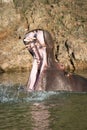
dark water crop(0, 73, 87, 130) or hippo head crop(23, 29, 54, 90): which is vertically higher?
hippo head crop(23, 29, 54, 90)

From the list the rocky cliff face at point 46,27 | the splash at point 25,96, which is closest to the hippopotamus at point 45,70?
the splash at point 25,96

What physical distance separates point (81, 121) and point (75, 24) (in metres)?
16.7

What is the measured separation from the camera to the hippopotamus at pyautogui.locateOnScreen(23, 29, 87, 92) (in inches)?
390

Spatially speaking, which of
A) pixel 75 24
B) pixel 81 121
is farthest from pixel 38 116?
pixel 75 24

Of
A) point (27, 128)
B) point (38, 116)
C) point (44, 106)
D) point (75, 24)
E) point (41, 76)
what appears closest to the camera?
point (27, 128)

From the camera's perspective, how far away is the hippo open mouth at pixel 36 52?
10109mm

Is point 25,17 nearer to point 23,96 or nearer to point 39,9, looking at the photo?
point 39,9

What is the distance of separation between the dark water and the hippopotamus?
7.1 inches

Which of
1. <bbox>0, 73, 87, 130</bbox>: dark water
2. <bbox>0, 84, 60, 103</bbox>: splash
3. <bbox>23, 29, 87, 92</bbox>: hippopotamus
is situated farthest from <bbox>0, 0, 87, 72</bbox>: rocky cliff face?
<bbox>23, 29, 87, 92</bbox>: hippopotamus

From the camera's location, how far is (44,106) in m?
8.90

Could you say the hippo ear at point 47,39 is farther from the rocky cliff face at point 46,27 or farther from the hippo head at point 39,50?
the rocky cliff face at point 46,27

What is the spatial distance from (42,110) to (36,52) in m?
2.17

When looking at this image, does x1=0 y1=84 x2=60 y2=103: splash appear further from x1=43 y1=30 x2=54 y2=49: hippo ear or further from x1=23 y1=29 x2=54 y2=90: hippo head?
x1=43 y1=30 x2=54 y2=49: hippo ear

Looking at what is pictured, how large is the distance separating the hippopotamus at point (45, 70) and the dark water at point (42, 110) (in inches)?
7.1
